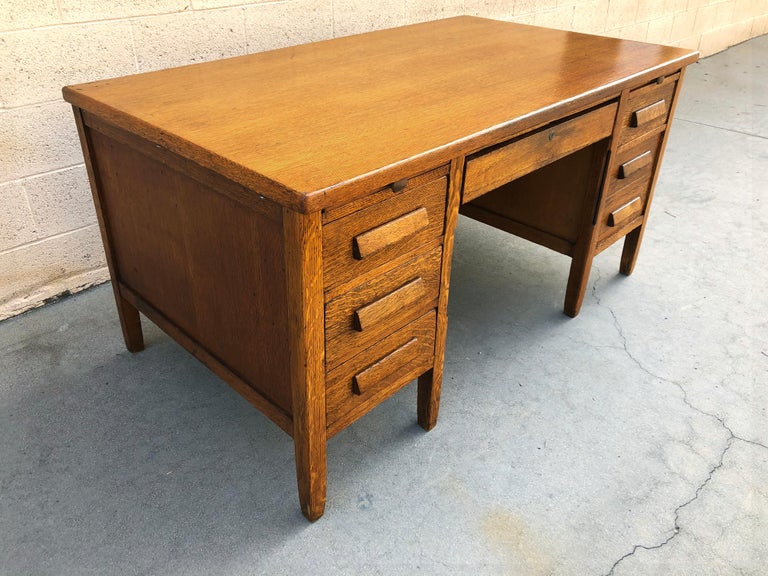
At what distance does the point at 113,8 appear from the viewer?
1.77 metres

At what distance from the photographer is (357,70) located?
1574 millimetres

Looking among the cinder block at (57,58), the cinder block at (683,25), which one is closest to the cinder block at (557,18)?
the cinder block at (683,25)

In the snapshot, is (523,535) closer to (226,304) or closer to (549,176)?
(226,304)

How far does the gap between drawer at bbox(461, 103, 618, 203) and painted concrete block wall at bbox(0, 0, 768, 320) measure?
1.10 metres

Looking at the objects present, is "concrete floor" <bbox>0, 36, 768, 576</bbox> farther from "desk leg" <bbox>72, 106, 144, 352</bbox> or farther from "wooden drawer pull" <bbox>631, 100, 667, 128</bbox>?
"wooden drawer pull" <bbox>631, 100, 667, 128</bbox>

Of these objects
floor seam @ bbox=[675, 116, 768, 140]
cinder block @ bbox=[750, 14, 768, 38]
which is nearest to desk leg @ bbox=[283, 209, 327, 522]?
floor seam @ bbox=[675, 116, 768, 140]

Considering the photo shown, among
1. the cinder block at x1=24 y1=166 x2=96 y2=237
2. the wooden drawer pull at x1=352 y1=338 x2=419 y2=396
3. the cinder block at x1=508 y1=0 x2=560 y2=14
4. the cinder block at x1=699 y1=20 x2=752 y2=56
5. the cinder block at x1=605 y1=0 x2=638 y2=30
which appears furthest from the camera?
the cinder block at x1=699 y1=20 x2=752 y2=56

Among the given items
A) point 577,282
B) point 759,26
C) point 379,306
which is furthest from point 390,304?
point 759,26

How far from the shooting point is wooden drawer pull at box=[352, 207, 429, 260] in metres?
1.08

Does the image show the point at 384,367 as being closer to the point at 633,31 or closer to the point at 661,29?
the point at 633,31

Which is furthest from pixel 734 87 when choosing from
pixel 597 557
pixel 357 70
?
pixel 597 557

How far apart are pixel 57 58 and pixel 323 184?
1.15m

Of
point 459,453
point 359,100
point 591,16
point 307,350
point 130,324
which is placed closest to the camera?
point 307,350

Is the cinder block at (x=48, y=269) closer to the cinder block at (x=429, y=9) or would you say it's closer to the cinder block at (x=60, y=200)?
the cinder block at (x=60, y=200)
